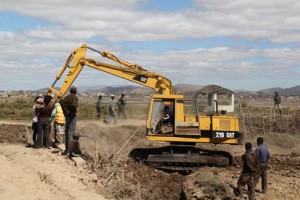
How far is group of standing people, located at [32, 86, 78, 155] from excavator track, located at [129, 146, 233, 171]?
9.70 ft

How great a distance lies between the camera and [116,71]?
17.6 metres

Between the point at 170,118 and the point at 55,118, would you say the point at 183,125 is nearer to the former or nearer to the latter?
the point at 170,118

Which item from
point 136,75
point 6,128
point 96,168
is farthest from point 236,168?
point 6,128

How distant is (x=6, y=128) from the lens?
2352 cm

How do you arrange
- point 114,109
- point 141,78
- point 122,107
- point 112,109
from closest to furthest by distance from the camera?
point 141,78
point 112,109
point 114,109
point 122,107

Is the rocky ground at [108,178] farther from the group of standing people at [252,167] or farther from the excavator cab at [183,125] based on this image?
the excavator cab at [183,125]

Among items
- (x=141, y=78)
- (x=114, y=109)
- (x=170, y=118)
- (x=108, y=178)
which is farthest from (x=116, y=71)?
(x=114, y=109)

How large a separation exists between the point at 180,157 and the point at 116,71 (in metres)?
4.25

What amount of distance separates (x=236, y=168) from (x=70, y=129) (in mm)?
6271

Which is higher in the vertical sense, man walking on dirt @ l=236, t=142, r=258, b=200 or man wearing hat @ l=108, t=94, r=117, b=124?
man wearing hat @ l=108, t=94, r=117, b=124

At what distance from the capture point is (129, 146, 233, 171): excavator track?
51.5 ft

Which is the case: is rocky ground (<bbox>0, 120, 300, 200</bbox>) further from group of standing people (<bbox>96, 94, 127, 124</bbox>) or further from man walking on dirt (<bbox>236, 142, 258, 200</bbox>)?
group of standing people (<bbox>96, 94, 127, 124</bbox>)

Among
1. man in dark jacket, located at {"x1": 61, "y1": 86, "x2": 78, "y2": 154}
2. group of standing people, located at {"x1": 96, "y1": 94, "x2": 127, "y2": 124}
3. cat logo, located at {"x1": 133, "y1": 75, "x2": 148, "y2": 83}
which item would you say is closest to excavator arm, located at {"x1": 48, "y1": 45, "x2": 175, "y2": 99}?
cat logo, located at {"x1": 133, "y1": 75, "x2": 148, "y2": 83}

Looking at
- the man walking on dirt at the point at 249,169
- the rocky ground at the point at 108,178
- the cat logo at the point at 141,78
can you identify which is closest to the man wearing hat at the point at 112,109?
the rocky ground at the point at 108,178
